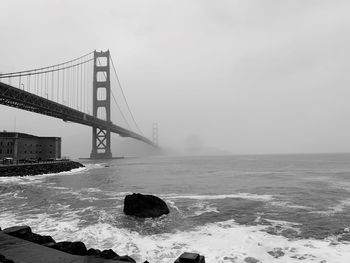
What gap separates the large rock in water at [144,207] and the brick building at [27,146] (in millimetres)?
45561

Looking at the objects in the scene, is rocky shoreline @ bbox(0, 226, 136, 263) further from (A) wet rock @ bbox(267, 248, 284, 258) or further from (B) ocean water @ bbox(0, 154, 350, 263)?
(A) wet rock @ bbox(267, 248, 284, 258)

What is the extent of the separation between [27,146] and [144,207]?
54750 mm

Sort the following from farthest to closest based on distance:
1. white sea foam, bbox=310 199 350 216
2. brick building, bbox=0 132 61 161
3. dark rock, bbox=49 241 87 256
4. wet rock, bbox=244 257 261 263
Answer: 1. brick building, bbox=0 132 61 161
2. white sea foam, bbox=310 199 350 216
3. wet rock, bbox=244 257 261 263
4. dark rock, bbox=49 241 87 256

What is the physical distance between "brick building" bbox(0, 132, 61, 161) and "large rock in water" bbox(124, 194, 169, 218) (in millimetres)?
45561

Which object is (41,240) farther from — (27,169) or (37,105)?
(37,105)

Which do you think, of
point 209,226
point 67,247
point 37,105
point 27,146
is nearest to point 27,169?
point 37,105

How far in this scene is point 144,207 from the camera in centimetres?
1420

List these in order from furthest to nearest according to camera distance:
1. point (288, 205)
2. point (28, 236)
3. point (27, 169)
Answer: point (27, 169) → point (288, 205) → point (28, 236)

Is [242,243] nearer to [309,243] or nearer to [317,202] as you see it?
[309,243]

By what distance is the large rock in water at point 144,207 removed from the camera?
14.0 m

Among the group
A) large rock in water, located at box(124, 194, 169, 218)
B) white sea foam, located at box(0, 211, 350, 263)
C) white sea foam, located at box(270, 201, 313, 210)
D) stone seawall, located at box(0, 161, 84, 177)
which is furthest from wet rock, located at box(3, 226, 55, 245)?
stone seawall, located at box(0, 161, 84, 177)

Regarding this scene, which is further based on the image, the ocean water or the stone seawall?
the stone seawall

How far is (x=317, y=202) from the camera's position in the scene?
59.0ft

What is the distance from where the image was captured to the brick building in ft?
181
